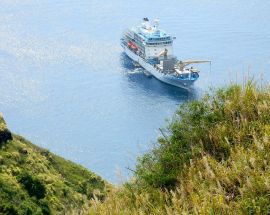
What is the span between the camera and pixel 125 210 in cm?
939

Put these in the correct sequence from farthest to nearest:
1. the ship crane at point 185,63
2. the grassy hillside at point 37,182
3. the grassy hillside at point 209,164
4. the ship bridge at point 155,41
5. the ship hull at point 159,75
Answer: the ship bridge at point 155,41
the ship crane at point 185,63
the ship hull at point 159,75
the grassy hillside at point 37,182
the grassy hillside at point 209,164

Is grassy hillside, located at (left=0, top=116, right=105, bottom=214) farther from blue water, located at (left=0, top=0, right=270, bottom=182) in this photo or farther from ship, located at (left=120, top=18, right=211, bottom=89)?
ship, located at (left=120, top=18, right=211, bottom=89)

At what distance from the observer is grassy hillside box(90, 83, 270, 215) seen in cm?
795

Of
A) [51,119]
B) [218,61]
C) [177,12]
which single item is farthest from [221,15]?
[51,119]

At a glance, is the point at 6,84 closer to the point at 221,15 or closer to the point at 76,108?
the point at 76,108

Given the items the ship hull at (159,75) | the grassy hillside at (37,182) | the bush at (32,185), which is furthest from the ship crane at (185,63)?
the bush at (32,185)

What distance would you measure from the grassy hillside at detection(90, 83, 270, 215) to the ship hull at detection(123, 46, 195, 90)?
78.0 metres

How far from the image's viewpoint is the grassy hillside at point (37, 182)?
101ft

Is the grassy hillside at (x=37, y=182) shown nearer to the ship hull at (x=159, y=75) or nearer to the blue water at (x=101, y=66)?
the blue water at (x=101, y=66)

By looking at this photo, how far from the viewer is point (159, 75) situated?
9519 cm

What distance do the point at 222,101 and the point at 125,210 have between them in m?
3.52

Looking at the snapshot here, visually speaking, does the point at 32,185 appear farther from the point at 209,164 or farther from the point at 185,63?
the point at 185,63

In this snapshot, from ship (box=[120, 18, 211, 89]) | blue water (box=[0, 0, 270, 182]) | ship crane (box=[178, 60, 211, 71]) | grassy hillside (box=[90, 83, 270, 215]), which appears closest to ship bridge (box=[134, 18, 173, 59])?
ship (box=[120, 18, 211, 89])

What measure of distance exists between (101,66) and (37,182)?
62249mm
